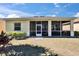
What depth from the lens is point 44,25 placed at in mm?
16438

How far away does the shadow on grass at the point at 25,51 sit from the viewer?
443 inches

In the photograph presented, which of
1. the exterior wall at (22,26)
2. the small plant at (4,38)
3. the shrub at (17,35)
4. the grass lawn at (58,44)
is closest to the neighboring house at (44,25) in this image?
the exterior wall at (22,26)

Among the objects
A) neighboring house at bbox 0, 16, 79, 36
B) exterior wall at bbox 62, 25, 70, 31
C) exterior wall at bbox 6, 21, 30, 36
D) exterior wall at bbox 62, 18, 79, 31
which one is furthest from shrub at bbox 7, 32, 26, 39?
exterior wall at bbox 62, 18, 79, 31

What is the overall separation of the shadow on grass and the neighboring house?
2.00 metres

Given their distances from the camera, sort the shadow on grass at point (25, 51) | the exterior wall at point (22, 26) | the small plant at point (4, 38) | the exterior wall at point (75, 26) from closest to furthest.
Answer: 1. the shadow on grass at point (25, 51)
2. the small plant at point (4, 38)
3. the exterior wall at point (22, 26)
4. the exterior wall at point (75, 26)

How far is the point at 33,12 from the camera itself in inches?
526

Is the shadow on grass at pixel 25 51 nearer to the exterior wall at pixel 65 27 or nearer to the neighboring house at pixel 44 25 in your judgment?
the neighboring house at pixel 44 25

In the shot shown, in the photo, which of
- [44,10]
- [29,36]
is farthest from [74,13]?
[29,36]

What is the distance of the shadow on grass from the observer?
11.2m


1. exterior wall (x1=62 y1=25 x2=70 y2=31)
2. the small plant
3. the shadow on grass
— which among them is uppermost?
exterior wall (x1=62 y1=25 x2=70 y2=31)

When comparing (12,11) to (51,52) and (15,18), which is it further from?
(51,52)

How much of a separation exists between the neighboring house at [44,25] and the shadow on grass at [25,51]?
2001 millimetres

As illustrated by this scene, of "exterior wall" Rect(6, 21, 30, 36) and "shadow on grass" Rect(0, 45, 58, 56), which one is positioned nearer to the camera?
"shadow on grass" Rect(0, 45, 58, 56)

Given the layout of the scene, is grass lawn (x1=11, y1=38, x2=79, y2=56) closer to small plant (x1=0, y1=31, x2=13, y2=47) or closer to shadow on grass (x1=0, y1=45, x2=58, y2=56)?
shadow on grass (x1=0, y1=45, x2=58, y2=56)
